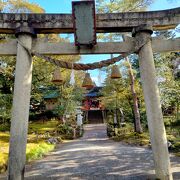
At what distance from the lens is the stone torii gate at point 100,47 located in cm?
544

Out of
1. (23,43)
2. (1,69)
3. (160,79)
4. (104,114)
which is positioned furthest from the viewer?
(104,114)

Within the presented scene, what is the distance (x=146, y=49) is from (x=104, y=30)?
1245 mm

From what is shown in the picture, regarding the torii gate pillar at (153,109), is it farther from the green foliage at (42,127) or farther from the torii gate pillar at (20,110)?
the green foliage at (42,127)

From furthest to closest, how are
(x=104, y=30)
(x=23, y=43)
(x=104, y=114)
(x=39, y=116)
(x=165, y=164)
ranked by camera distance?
1. (x=104, y=114)
2. (x=39, y=116)
3. (x=104, y=30)
4. (x=23, y=43)
5. (x=165, y=164)

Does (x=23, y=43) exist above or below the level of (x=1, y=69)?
below

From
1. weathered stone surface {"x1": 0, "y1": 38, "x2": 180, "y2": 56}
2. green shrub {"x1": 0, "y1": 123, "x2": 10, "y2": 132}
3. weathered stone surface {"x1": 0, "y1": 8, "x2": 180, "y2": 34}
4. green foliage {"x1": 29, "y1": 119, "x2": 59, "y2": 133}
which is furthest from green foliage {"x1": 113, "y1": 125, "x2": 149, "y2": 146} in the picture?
green shrub {"x1": 0, "y1": 123, "x2": 10, "y2": 132}

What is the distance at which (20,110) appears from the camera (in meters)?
5.48

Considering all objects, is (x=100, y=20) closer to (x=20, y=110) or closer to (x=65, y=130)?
(x=20, y=110)

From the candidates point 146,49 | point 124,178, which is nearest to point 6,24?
point 146,49

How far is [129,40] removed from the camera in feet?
19.7

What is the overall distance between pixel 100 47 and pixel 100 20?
28.7 inches

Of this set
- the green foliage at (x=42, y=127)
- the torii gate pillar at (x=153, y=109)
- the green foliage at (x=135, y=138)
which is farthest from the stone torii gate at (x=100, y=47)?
the green foliage at (x=42, y=127)

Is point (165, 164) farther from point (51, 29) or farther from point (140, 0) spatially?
point (140, 0)

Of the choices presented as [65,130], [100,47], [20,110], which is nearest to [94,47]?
[100,47]
